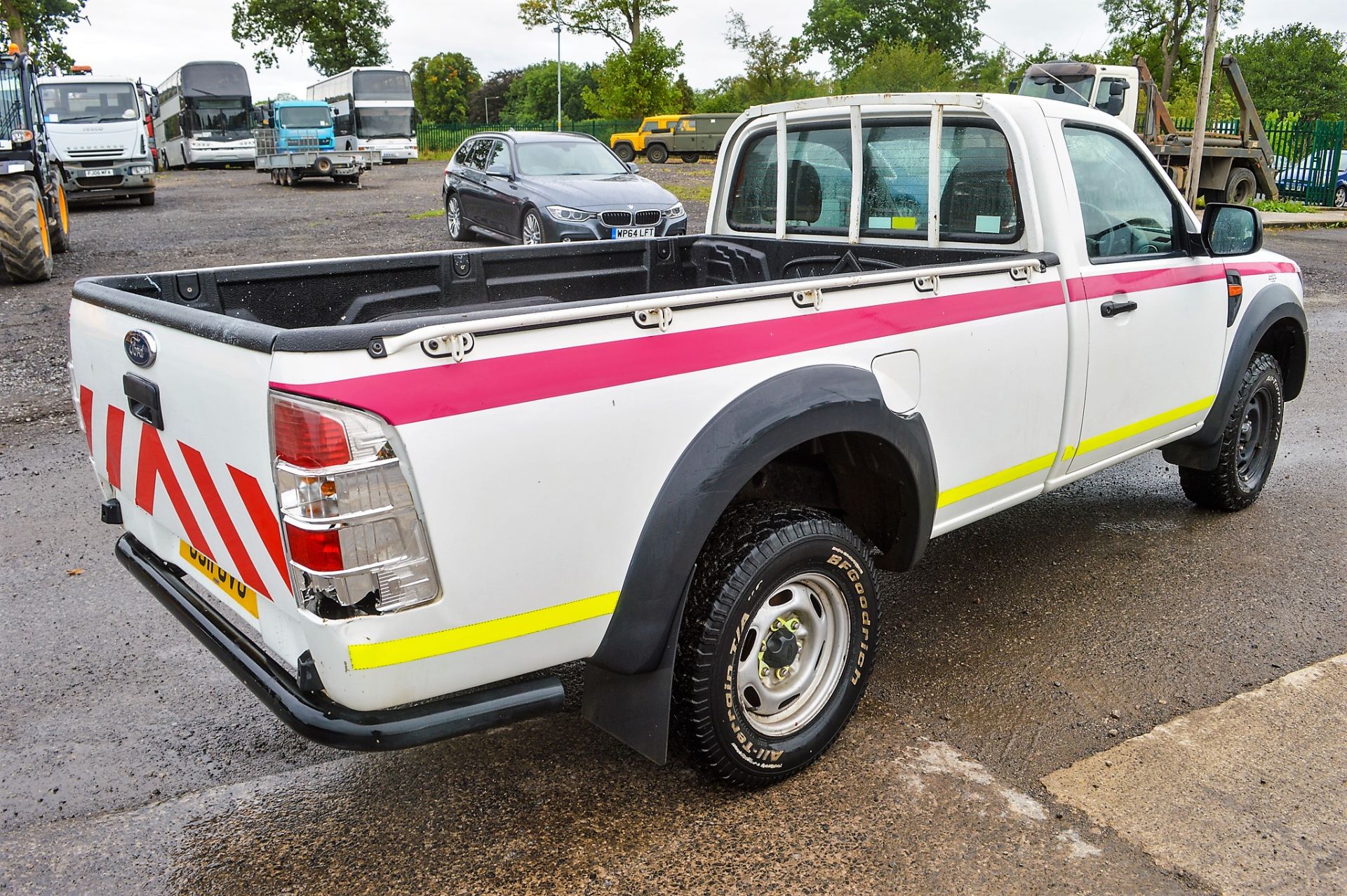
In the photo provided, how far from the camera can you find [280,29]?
6306 centimetres

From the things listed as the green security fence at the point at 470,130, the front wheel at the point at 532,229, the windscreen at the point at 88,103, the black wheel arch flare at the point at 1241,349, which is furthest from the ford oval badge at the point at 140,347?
the green security fence at the point at 470,130

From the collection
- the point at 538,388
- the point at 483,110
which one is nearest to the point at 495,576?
the point at 538,388

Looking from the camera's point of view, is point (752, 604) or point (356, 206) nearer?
point (752, 604)

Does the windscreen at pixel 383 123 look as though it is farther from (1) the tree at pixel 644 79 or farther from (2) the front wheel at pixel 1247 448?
(2) the front wheel at pixel 1247 448

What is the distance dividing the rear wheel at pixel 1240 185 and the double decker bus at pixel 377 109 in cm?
2823

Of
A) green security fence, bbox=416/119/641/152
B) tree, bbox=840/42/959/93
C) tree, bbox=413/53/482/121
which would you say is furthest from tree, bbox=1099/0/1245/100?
tree, bbox=413/53/482/121

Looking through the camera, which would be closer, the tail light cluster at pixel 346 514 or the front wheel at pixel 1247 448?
the tail light cluster at pixel 346 514

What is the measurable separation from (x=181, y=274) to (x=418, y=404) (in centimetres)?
170

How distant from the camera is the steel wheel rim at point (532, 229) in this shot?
13.4 metres

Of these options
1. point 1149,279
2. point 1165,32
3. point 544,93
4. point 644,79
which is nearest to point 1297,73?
point 1165,32

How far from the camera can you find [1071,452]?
12.7 feet

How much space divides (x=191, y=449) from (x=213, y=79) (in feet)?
122

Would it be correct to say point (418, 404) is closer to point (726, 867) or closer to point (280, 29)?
point (726, 867)

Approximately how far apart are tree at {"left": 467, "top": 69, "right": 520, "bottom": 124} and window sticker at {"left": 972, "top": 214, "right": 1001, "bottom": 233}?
9813 cm
